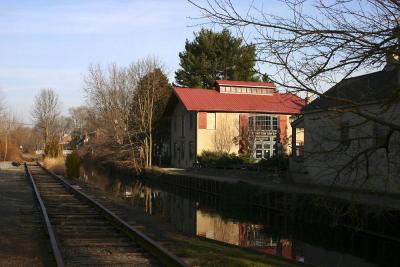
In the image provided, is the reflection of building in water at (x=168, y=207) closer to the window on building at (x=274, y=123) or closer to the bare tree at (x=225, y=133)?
the bare tree at (x=225, y=133)

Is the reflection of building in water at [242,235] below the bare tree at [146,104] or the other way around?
below

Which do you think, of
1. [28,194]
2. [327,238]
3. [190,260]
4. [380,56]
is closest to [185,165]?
[28,194]

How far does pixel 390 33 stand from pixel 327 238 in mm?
13568

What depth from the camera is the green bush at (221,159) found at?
1593 inches

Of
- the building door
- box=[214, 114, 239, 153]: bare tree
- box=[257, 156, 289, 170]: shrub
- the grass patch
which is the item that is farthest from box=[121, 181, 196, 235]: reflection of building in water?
the building door

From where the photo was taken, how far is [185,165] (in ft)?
166

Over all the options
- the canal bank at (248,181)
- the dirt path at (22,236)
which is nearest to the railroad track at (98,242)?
the dirt path at (22,236)

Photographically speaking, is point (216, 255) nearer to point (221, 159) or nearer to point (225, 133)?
point (221, 159)

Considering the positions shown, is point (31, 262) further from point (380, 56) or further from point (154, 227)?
point (380, 56)

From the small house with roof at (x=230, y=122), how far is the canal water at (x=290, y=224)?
15.7 metres

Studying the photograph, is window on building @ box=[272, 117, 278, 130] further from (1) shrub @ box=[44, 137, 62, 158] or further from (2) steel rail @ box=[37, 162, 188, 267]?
(2) steel rail @ box=[37, 162, 188, 267]

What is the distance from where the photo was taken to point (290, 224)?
21.6 m

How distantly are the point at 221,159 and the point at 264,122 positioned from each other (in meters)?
9.43

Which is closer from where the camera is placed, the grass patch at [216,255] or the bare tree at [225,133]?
the grass patch at [216,255]
